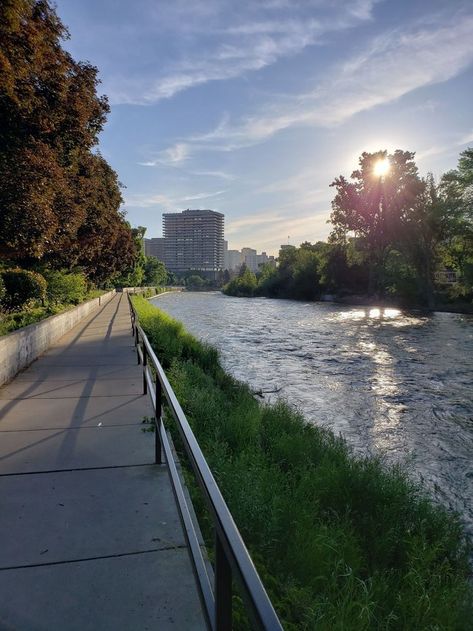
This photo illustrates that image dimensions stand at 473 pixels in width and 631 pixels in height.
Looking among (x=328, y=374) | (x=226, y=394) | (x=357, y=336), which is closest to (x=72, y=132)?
(x=226, y=394)

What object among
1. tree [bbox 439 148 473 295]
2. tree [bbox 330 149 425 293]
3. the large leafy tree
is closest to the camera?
the large leafy tree

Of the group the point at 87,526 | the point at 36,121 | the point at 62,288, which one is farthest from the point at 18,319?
the point at 87,526

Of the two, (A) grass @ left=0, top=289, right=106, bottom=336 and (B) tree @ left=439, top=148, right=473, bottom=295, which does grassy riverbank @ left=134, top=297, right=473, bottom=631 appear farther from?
(B) tree @ left=439, top=148, right=473, bottom=295

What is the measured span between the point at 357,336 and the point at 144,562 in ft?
72.3

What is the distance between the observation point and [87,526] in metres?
3.43

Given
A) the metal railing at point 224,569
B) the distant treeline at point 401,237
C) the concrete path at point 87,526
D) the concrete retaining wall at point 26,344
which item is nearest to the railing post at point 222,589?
the metal railing at point 224,569

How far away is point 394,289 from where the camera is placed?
2005 inches

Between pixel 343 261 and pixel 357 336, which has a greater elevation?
pixel 343 261

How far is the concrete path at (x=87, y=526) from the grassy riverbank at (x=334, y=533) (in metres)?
0.78

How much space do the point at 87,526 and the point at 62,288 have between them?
18.3 m

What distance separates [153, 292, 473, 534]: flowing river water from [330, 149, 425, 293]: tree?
97.0 ft

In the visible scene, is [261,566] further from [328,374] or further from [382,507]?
[328,374]

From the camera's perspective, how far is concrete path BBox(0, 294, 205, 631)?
8.43ft

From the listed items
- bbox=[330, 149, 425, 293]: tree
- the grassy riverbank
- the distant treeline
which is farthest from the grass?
bbox=[330, 149, 425, 293]: tree
